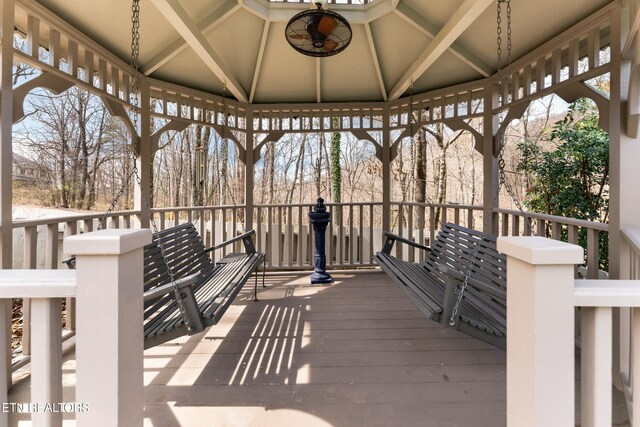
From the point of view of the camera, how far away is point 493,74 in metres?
4.01

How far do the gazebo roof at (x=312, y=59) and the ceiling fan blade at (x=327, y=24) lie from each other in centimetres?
87

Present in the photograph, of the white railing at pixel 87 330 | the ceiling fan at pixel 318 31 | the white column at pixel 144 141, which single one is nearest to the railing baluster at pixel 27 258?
the white column at pixel 144 141

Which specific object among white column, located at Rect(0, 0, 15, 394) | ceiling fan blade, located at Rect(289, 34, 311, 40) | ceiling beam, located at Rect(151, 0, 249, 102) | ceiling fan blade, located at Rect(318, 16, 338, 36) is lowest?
white column, located at Rect(0, 0, 15, 394)

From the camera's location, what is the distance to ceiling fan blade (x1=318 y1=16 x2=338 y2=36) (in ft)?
9.87

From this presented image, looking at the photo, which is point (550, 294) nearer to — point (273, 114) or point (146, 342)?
point (146, 342)

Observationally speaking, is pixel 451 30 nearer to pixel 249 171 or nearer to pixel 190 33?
pixel 190 33

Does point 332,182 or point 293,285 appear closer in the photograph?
point 293,285

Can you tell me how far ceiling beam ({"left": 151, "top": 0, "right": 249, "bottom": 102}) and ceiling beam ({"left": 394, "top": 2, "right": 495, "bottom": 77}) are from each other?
73.7 inches

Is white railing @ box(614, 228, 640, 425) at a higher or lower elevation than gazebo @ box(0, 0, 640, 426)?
lower

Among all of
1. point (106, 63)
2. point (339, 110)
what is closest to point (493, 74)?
point (339, 110)

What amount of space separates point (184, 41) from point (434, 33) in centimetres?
255

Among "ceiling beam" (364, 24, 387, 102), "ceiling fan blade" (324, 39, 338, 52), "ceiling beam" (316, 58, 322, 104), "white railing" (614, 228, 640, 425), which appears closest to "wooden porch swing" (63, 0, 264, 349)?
"ceiling fan blade" (324, 39, 338, 52)

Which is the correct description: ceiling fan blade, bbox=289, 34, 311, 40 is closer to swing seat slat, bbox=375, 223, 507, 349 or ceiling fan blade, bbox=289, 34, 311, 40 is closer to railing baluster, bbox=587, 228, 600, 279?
swing seat slat, bbox=375, 223, 507, 349

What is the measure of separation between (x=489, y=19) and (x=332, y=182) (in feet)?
26.1
